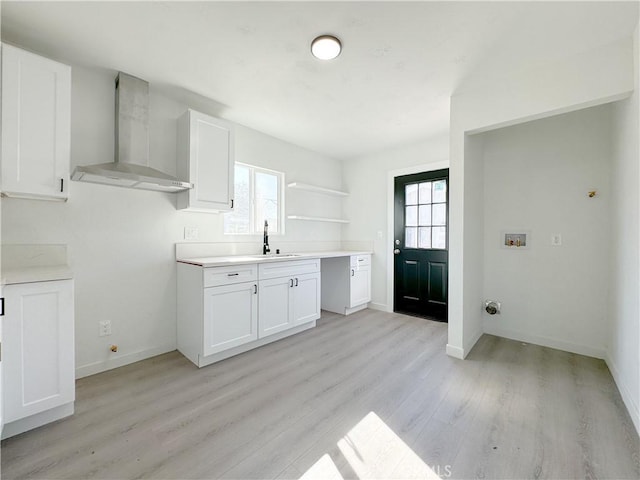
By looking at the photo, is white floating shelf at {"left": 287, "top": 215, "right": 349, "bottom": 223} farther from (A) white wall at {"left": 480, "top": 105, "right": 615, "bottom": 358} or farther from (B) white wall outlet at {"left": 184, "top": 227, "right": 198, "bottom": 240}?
(A) white wall at {"left": 480, "top": 105, "right": 615, "bottom": 358}

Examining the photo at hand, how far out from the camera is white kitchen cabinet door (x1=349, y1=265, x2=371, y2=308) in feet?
12.7

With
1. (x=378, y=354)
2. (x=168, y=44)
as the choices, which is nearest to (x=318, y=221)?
(x=378, y=354)

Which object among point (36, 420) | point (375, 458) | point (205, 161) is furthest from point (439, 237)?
point (36, 420)

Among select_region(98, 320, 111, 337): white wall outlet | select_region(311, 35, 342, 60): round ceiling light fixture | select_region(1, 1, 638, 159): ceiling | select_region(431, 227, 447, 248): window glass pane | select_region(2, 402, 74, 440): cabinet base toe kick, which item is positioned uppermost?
select_region(1, 1, 638, 159): ceiling

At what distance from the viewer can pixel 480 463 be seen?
4.40 feet

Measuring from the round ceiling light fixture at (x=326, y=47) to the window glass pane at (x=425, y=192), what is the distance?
2352 millimetres

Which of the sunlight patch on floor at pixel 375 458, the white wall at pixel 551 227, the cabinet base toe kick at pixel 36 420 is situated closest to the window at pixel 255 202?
the cabinet base toe kick at pixel 36 420

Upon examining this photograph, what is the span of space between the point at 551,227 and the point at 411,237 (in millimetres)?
1546

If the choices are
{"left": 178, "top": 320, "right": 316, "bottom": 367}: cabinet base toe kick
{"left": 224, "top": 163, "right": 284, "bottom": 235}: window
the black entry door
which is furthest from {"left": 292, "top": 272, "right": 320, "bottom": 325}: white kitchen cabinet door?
the black entry door

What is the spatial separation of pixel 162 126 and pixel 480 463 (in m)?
3.44

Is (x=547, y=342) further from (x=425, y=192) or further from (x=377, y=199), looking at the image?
(x=377, y=199)

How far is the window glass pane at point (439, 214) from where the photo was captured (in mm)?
3612

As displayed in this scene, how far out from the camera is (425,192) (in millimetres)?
3789

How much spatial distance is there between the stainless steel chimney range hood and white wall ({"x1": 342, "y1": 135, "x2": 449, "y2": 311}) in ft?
8.95
